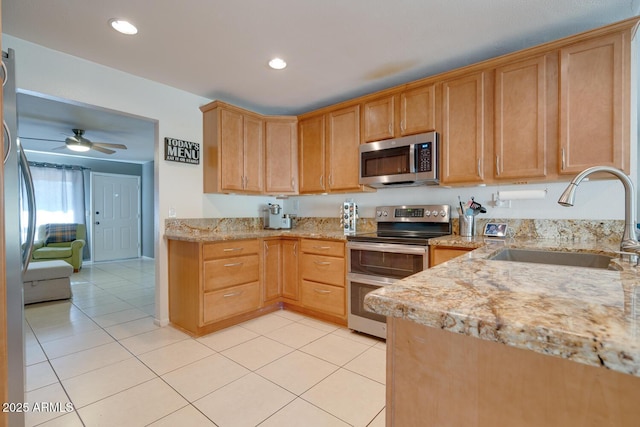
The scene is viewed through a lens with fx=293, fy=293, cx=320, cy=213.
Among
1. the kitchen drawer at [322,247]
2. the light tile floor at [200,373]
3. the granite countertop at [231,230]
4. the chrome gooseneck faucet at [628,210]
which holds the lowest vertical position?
the light tile floor at [200,373]

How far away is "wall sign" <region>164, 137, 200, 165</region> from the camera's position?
2.90m

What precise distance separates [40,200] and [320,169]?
5751 mm

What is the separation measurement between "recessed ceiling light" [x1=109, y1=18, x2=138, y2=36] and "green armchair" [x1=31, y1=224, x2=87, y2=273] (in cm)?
468

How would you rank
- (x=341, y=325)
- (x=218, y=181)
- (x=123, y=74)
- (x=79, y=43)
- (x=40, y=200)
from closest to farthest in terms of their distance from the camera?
(x=79, y=43) → (x=123, y=74) → (x=341, y=325) → (x=218, y=181) → (x=40, y=200)

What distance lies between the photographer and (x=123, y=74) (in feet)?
8.68

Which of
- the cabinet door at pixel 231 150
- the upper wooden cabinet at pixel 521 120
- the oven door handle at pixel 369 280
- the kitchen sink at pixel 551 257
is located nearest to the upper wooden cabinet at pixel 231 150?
the cabinet door at pixel 231 150

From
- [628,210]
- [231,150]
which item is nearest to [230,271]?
[231,150]

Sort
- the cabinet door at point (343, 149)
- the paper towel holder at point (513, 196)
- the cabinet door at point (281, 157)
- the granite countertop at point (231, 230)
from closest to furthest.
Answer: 1. the paper towel holder at point (513, 196)
2. the granite countertop at point (231, 230)
3. the cabinet door at point (343, 149)
4. the cabinet door at point (281, 157)

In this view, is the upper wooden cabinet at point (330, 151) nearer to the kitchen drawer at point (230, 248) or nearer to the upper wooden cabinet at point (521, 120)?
the kitchen drawer at point (230, 248)

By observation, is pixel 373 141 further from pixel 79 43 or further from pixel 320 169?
pixel 79 43

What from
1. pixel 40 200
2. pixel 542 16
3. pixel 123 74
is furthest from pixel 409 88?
pixel 40 200

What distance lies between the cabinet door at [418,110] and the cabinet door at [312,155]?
0.95 m

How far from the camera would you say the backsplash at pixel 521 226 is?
2.13 m

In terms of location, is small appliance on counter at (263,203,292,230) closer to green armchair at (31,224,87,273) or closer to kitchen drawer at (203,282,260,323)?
kitchen drawer at (203,282,260,323)
